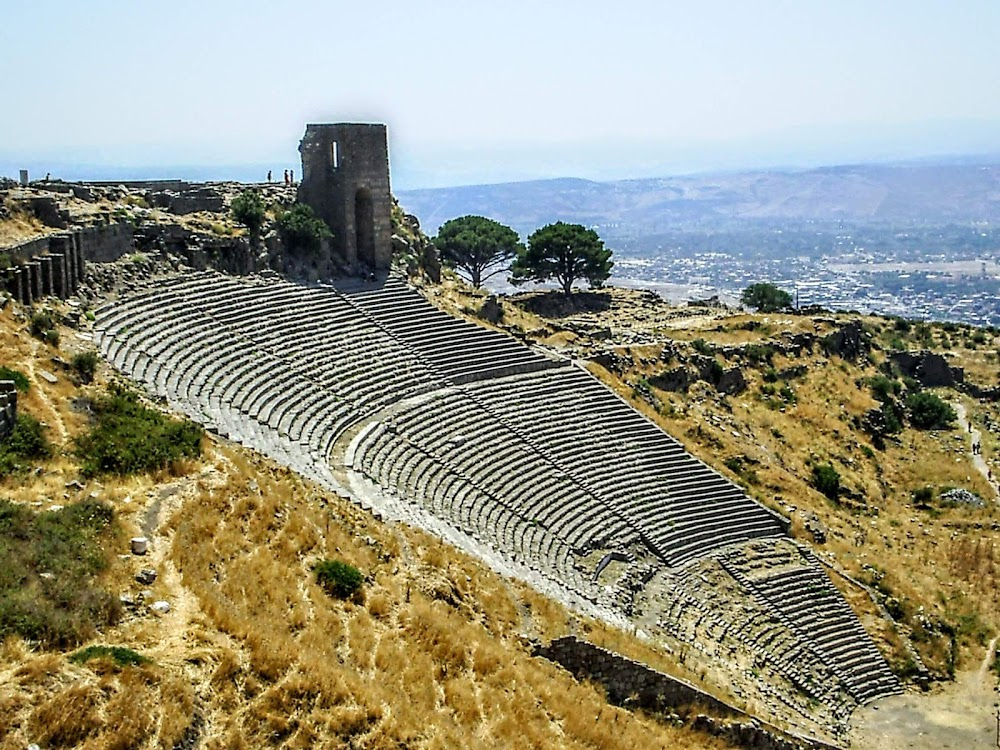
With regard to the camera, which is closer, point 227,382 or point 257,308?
point 227,382

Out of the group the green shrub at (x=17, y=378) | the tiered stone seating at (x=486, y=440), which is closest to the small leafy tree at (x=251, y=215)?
the tiered stone seating at (x=486, y=440)

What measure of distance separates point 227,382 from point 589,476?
10.4 metres

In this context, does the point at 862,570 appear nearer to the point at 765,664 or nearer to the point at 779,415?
the point at 765,664

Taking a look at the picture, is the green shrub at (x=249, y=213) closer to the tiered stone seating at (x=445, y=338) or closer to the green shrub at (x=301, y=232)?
the green shrub at (x=301, y=232)

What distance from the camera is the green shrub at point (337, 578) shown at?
15094 millimetres

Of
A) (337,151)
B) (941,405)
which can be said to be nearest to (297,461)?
(337,151)

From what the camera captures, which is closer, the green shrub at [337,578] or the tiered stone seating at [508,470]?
the green shrub at [337,578]

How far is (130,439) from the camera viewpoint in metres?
16.7

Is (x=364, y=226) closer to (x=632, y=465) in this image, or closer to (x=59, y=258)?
(x=59, y=258)

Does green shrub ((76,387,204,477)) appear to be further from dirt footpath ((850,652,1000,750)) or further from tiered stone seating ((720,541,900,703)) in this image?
dirt footpath ((850,652,1000,750))

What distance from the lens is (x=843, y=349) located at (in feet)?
153

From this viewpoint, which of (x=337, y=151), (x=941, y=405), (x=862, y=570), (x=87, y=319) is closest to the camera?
(x=87, y=319)

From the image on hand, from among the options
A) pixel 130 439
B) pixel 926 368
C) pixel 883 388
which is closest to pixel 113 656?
pixel 130 439

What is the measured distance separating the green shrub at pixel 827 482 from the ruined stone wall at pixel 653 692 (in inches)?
638
